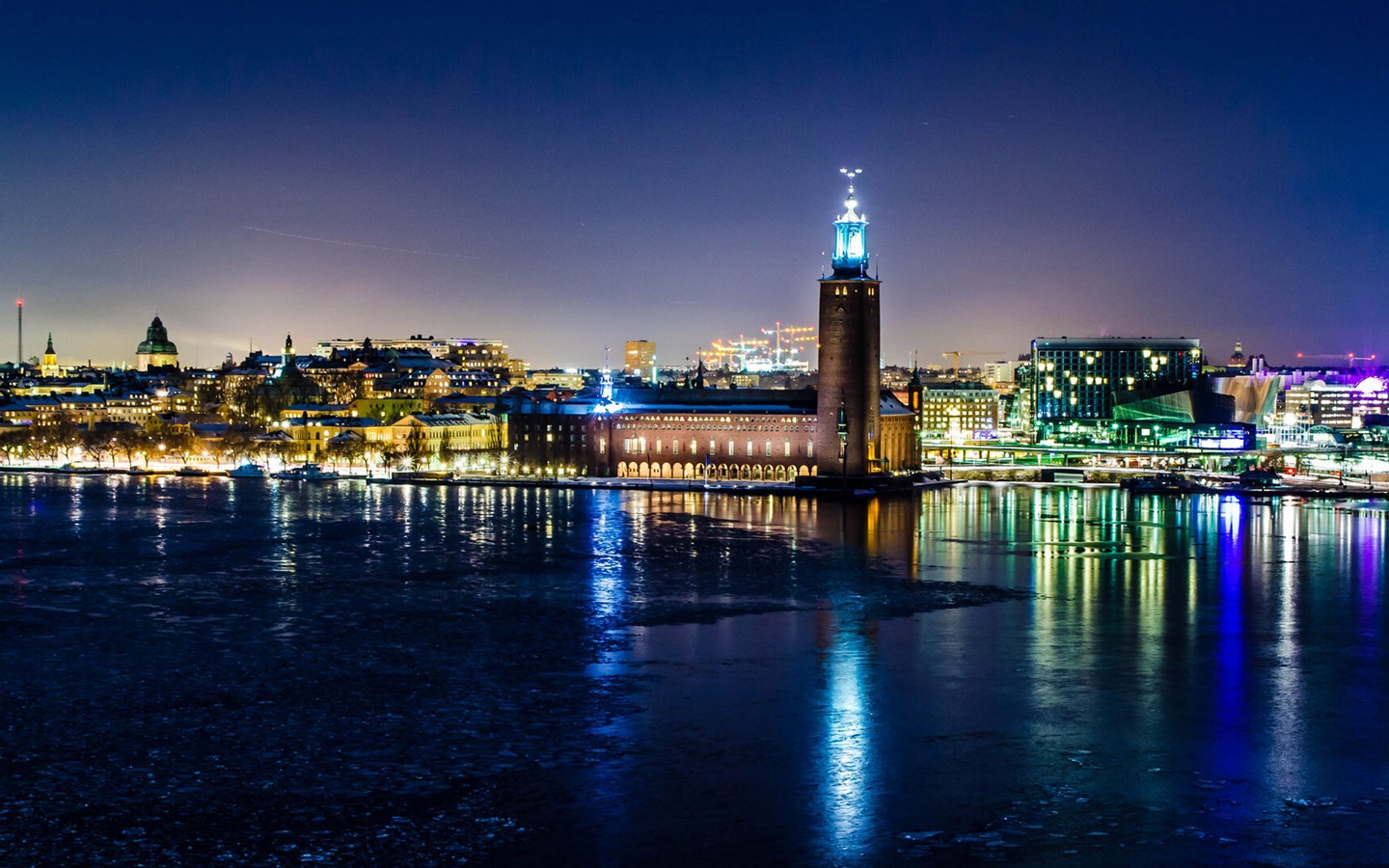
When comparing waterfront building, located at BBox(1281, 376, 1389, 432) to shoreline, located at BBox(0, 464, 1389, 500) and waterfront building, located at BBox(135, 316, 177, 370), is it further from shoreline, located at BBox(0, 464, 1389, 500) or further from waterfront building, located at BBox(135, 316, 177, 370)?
waterfront building, located at BBox(135, 316, 177, 370)

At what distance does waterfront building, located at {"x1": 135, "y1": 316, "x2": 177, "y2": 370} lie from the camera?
9581 cm

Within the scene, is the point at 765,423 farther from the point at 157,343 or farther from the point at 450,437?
the point at 157,343

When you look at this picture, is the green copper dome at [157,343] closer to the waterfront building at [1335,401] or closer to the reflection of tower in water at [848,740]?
→ the waterfront building at [1335,401]

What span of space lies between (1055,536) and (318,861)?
20972mm

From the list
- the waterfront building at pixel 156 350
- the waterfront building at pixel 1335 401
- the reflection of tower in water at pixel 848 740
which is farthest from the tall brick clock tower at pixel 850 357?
the waterfront building at pixel 156 350

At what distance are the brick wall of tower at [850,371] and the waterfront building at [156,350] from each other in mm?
62689

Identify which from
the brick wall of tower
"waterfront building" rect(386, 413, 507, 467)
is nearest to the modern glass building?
"waterfront building" rect(386, 413, 507, 467)

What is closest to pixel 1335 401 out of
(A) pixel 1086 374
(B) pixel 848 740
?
(A) pixel 1086 374

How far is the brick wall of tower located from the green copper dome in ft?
213

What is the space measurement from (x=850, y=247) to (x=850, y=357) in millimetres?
3076

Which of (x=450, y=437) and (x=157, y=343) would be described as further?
(x=157, y=343)

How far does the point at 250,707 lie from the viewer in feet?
41.1

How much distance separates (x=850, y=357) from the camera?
42656 millimetres

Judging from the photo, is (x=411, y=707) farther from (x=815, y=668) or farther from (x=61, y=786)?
(x=815, y=668)
